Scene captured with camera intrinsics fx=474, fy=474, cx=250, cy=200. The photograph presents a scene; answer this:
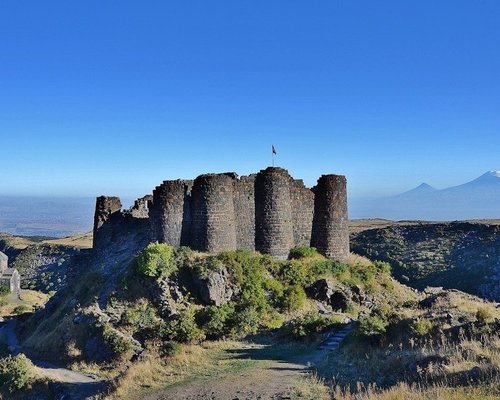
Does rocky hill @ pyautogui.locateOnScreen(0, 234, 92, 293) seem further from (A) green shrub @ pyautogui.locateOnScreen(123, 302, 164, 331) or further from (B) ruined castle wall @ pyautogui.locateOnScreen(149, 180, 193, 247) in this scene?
(A) green shrub @ pyautogui.locateOnScreen(123, 302, 164, 331)

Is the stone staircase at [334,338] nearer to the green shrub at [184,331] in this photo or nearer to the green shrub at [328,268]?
the green shrub at [184,331]

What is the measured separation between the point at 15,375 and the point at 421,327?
16380 millimetres

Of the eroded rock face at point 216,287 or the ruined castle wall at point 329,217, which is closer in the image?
the eroded rock face at point 216,287

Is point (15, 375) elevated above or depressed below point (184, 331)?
below

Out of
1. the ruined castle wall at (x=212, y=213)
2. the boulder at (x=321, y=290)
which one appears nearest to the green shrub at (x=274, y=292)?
the boulder at (x=321, y=290)

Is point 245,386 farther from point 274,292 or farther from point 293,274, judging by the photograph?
point 293,274

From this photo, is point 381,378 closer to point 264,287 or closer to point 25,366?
point 264,287

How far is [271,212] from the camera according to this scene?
2698cm

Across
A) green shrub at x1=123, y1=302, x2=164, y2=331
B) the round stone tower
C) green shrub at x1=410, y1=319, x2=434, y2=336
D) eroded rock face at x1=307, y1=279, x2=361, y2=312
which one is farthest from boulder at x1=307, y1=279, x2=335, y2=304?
green shrub at x1=410, y1=319, x2=434, y2=336

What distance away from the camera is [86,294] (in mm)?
27109

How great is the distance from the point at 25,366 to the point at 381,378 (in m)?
15.2

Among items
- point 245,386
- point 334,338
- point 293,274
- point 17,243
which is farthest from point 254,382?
point 17,243

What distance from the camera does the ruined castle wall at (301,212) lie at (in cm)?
2866

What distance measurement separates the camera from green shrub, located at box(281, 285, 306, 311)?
81.4 feet
